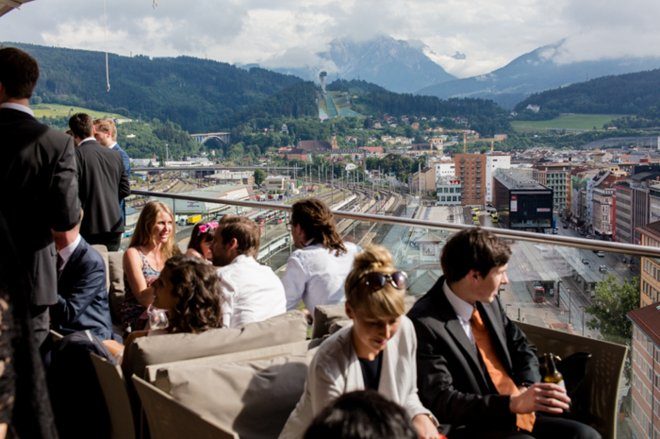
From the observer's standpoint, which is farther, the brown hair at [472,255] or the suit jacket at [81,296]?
the suit jacket at [81,296]

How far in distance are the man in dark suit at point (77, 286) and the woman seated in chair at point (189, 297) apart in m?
0.66

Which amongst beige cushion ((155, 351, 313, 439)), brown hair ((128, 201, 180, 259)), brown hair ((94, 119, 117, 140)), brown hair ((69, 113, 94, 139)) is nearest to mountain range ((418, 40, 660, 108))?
brown hair ((94, 119, 117, 140))

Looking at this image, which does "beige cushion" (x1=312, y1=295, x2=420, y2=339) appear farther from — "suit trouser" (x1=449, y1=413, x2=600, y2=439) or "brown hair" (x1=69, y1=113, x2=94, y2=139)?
"brown hair" (x1=69, y1=113, x2=94, y2=139)

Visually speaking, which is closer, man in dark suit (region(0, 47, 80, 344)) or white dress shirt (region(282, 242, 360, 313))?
man in dark suit (region(0, 47, 80, 344))

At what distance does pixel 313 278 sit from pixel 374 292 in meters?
1.55

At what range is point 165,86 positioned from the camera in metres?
47.9

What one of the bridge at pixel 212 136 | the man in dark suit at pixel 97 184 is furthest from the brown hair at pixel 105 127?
the bridge at pixel 212 136

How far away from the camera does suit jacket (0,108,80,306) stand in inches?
100

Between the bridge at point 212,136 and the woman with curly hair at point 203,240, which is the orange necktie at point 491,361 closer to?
the woman with curly hair at point 203,240

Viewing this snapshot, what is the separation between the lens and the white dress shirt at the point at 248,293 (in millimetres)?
3133

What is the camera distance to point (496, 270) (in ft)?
8.58

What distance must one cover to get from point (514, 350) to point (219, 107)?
49.0m

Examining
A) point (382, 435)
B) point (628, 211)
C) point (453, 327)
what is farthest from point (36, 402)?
point (628, 211)

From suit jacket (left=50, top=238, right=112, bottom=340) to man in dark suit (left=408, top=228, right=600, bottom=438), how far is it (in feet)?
5.09
